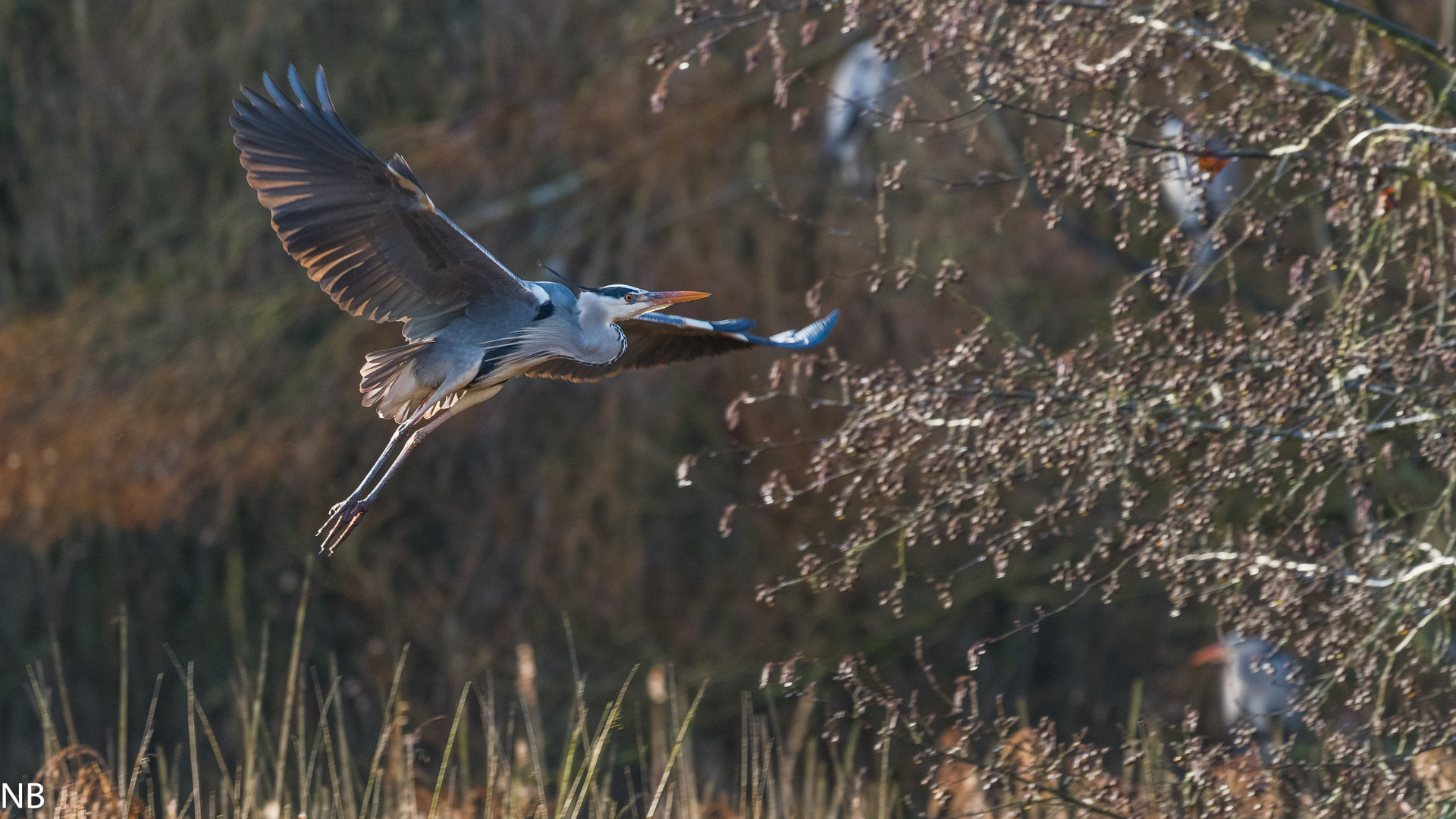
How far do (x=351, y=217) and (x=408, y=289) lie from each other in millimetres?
222

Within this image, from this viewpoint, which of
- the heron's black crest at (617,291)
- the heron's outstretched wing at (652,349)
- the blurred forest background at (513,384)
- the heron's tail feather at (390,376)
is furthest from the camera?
the blurred forest background at (513,384)

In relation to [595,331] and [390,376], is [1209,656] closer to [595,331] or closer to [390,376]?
[595,331]

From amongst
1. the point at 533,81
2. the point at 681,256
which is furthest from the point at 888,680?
the point at 533,81

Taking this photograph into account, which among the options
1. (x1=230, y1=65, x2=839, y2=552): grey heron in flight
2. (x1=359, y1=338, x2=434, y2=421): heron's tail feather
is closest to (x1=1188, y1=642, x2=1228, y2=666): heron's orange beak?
(x1=230, y1=65, x2=839, y2=552): grey heron in flight

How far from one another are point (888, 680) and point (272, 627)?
3.41 metres

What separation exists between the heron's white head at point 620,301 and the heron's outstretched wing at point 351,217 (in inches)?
7.1

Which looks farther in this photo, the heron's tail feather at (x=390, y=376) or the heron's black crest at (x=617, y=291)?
the heron's black crest at (x=617, y=291)

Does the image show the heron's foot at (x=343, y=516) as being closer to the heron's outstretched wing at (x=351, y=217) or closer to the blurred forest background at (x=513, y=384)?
the heron's outstretched wing at (x=351, y=217)

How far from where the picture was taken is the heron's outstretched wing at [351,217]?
3.36 m

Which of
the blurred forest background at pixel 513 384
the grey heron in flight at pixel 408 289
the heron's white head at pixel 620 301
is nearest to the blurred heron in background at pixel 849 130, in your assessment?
the blurred forest background at pixel 513 384

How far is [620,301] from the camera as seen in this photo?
148 inches

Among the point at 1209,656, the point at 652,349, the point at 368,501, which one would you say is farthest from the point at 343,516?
the point at 1209,656

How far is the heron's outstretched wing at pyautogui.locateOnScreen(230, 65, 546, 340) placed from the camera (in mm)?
3355

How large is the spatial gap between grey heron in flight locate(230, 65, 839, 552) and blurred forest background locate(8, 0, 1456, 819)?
3286 millimetres
